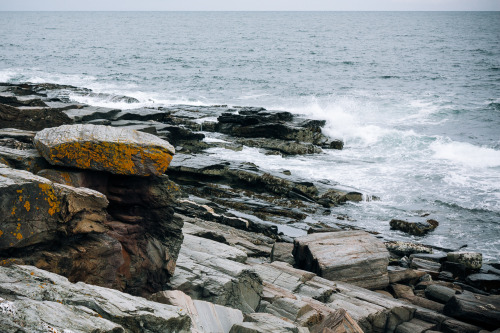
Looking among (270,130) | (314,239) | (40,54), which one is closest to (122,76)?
(40,54)

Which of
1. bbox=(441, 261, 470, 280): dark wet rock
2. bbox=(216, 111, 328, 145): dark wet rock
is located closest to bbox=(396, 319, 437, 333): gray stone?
bbox=(441, 261, 470, 280): dark wet rock

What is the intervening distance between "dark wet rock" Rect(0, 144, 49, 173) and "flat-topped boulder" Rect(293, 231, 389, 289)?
6.33 meters

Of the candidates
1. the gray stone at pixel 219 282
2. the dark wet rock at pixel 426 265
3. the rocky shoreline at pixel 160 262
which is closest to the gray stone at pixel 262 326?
the rocky shoreline at pixel 160 262

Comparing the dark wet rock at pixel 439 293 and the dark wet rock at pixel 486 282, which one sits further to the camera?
the dark wet rock at pixel 486 282

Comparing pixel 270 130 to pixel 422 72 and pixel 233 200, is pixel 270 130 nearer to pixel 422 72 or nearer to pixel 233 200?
pixel 233 200

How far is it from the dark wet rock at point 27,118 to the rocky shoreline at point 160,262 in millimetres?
44

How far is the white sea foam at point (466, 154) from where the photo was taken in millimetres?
24172

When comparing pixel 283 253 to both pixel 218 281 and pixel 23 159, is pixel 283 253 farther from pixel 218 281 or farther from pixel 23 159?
pixel 23 159

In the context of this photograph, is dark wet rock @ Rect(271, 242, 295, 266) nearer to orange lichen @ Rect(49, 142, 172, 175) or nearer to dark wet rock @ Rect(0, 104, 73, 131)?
orange lichen @ Rect(49, 142, 172, 175)

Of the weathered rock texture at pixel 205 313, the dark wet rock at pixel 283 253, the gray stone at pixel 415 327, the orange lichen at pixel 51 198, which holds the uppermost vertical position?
the orange lichen at pixel 51 198

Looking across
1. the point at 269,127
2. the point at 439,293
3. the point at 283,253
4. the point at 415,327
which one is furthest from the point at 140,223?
the point at 269,127

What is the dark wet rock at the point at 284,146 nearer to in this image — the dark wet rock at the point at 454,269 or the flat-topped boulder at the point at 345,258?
the dark wet rock at the point at 454,269

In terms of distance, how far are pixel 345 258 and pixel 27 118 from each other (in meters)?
9.43

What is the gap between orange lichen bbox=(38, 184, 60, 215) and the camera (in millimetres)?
5323
